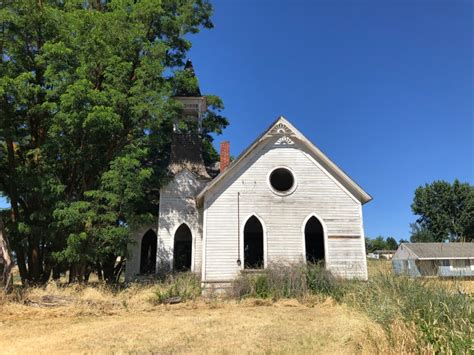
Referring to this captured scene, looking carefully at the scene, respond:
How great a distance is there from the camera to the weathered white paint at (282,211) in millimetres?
16719

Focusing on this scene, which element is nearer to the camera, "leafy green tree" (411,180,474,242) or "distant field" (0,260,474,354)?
"distant field" (0,260,474,354)

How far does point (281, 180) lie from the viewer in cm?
1945

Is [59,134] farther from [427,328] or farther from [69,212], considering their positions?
[427,328]

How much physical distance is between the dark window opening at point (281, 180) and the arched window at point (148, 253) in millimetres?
8165

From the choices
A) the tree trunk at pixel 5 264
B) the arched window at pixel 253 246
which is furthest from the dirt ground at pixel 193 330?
the arched window at pixel 253 246

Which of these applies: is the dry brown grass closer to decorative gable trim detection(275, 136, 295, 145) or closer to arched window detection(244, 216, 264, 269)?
decorative gable trim detection(275, 136, 295, 145)

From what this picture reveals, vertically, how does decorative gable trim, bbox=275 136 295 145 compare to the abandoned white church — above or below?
above

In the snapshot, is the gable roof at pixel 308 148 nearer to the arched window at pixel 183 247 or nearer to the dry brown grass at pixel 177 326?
the arched window at pixel 183 247

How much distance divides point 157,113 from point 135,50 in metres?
4.26

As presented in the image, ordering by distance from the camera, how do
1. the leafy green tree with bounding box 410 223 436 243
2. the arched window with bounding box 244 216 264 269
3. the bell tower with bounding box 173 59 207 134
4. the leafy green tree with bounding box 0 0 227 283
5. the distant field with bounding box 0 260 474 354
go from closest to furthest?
the distant field with bounding box 0 260 474 354 → the leafy green tree with bounding box 0 0 227 283 → the arched window with bounding box 244 216 264 269 → the bell tower with bounding box 173 59 207 134 → the leafy green tree with bounding box 410 223 436 243

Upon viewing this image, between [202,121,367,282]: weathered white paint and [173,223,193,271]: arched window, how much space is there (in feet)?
15.1

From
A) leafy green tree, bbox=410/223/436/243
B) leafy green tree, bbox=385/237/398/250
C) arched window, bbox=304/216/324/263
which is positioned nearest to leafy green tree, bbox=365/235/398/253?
leafy green tree, bbox=385/237/398/250

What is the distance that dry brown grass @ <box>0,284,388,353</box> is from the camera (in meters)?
7.77

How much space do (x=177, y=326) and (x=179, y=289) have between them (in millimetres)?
5493
